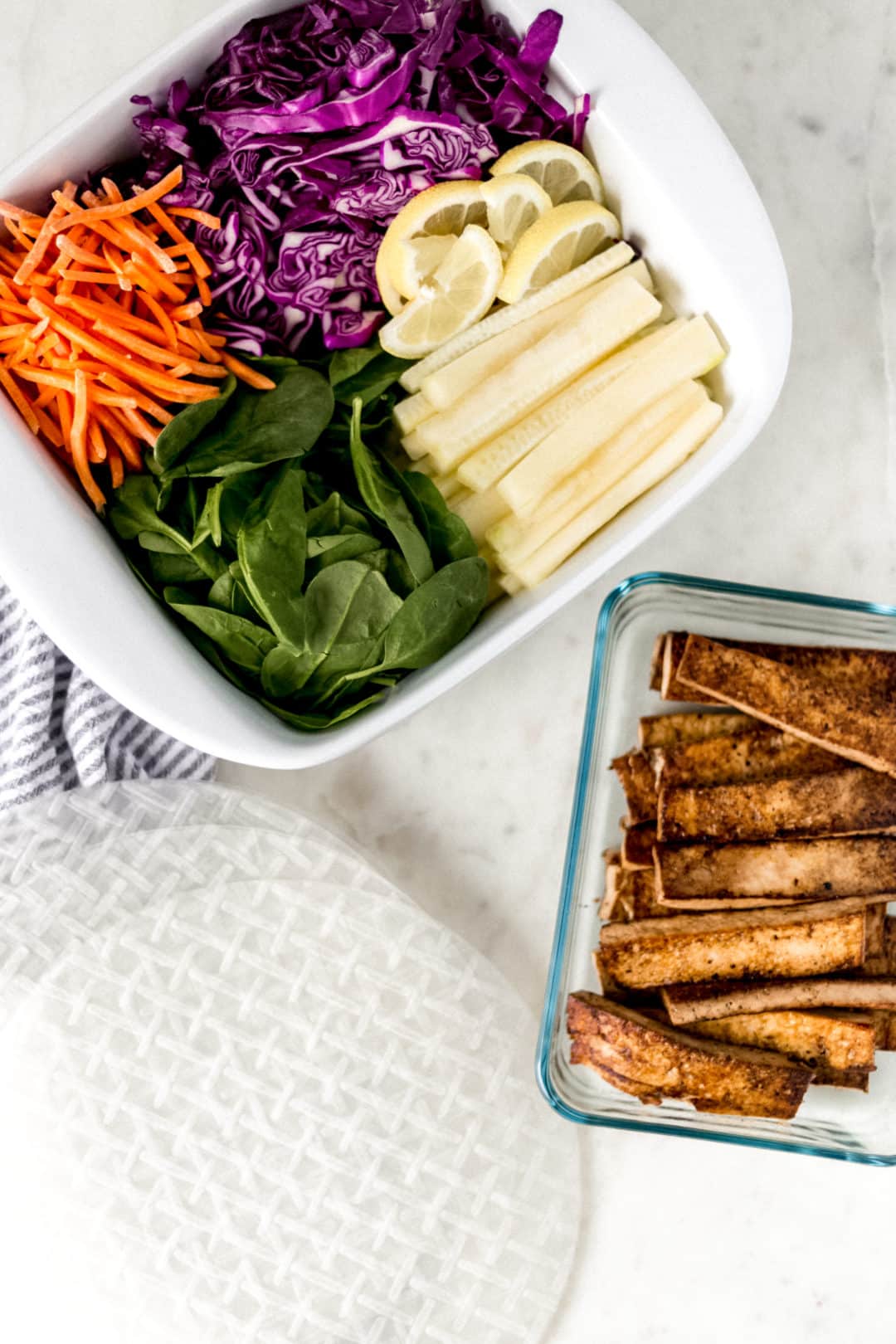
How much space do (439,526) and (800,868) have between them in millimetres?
533

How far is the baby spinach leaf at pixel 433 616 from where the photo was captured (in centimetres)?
117

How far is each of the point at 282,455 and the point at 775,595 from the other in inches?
23.0

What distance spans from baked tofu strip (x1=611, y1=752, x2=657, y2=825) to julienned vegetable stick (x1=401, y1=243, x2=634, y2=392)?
47 centimetres

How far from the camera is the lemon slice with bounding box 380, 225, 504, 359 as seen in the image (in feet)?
3.96

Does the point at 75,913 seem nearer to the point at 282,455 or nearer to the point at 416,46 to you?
the point at 282,455

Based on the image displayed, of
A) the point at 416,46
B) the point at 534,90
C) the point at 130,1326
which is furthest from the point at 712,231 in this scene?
the point at 130,1326

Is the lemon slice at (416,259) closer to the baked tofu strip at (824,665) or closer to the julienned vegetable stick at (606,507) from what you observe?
the julienned vegetable stick at (606,507)

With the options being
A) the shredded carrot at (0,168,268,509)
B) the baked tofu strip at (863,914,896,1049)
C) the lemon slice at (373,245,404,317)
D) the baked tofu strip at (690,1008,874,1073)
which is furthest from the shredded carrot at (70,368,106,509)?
the baked tofu strip at (863,914,896,1049)

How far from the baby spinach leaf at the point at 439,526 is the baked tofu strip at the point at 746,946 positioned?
45 centimetres

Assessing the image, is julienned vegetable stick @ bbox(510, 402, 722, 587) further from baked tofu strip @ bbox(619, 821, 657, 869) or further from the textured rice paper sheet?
the textured rice paper sheet

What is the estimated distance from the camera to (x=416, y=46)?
1.15 metres

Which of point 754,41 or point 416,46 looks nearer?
point 416,46

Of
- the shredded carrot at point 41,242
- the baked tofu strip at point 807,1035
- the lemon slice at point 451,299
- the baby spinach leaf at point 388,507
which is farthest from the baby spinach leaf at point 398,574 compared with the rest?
the baked tofu strip at point 807,1035

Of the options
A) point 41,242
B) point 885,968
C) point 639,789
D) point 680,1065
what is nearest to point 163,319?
point 41,242
